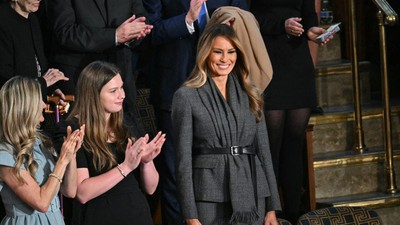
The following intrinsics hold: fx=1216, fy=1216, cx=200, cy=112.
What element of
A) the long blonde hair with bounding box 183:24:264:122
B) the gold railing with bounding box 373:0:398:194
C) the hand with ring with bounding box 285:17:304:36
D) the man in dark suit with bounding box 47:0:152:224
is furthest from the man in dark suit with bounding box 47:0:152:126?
the gold railing with bounding box 373:0:398:194

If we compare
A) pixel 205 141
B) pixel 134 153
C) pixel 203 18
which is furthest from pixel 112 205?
pixel 203 18

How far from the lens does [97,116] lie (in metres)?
5.47

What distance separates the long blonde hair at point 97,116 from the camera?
5.44m

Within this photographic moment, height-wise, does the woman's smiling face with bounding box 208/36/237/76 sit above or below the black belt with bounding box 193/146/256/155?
above

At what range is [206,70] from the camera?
5.79 metres

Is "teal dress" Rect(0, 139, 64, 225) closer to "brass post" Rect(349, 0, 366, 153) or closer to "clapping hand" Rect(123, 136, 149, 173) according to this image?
"clapping hand" Rect(123, 136, 149, 173)

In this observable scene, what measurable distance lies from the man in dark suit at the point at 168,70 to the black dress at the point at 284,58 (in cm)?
35

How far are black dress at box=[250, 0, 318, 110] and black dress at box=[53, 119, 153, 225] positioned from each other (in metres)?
1.50

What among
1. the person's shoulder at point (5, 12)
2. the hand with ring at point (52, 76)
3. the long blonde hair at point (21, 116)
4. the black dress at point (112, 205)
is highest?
the person's shoulder at point (5, 12)

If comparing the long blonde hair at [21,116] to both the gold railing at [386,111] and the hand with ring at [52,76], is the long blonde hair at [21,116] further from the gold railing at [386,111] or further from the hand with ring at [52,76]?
the gold railing at [386,111]

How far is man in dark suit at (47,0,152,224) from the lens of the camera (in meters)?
6.25

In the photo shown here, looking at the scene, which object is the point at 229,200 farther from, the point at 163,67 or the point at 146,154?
the point at 163,67

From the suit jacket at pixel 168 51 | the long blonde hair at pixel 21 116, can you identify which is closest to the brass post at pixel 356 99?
the suit jacket at pixel 168 51

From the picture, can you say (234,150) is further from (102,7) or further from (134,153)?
(102,7)
